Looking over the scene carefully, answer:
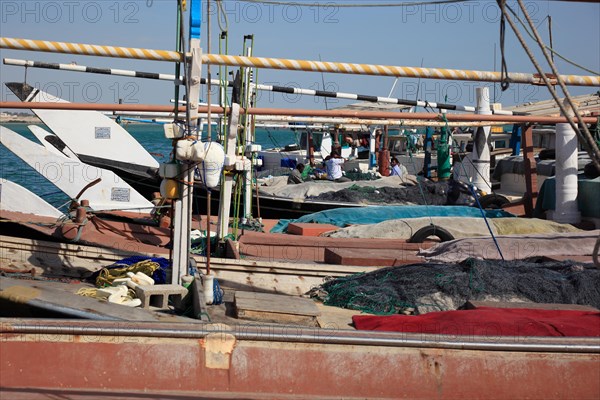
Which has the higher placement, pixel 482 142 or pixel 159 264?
pixel 482 142

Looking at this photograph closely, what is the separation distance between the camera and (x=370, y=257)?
9336 millimetres

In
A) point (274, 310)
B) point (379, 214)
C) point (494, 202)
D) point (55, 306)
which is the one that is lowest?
point (274, 310)

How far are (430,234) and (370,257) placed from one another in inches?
76.3

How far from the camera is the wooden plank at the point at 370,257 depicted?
30.3 feet

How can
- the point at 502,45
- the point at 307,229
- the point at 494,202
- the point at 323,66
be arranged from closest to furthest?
the point at 502,45 → the point at 323,66 → the point at 307,229 → the point at 494,202

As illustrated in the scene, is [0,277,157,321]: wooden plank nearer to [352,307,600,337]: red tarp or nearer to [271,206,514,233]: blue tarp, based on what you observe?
[352,307,600,337]: red tarp

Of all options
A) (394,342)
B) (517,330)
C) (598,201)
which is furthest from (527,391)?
(598,201)

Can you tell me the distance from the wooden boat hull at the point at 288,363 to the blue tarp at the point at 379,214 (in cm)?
842

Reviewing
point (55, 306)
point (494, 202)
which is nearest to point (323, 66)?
point (55, 306)

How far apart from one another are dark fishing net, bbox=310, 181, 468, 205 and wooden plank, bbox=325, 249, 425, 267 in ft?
25.3

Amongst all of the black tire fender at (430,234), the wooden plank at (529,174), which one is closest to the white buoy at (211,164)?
the black tire fender at (430,234)

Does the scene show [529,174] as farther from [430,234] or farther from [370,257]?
[370,257]

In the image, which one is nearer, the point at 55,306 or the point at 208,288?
the point at 55,306

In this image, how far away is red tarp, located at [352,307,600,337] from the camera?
20.0ft
